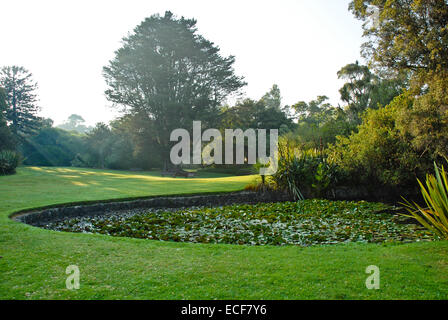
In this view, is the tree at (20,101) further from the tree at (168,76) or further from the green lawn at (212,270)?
the green lawn at (212,270)

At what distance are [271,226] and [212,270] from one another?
3702mm

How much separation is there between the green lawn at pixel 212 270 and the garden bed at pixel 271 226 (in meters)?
1.01

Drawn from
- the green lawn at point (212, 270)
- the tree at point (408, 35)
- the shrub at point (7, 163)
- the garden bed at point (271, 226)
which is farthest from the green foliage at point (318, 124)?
the shrub at point (7, 163)

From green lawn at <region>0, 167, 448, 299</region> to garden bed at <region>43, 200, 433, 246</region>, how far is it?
1.01 metres

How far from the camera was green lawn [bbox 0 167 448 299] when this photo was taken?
294cm

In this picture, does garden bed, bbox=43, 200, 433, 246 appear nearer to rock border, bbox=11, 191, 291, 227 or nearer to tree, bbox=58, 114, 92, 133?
rock border, bbox=11, 191, 291, 227

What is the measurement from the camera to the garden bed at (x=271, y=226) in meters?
5.80

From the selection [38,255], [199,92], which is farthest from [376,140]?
[199,92]

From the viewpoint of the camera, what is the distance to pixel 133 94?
28422 mm

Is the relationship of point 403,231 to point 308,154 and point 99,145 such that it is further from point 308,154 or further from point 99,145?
point 99,145

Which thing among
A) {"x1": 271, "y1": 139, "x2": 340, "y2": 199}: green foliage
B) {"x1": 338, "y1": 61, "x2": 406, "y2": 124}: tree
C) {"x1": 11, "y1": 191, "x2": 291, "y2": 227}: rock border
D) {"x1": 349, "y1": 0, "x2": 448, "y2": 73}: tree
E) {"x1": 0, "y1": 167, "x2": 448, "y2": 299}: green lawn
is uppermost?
{"x1": 338, "y1": 61, "x2": 406, "y2": 124}: tree

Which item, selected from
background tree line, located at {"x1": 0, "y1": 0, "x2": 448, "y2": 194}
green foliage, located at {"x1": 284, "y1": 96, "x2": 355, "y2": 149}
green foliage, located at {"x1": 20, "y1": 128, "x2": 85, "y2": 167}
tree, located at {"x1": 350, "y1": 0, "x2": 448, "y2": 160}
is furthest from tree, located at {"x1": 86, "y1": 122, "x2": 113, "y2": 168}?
tree, located at {"x1": 350, "y1": 0, "x2": 448, "y2": 160}

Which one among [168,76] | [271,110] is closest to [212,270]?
[168,76]

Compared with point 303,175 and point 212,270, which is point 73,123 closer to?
point 303,175
